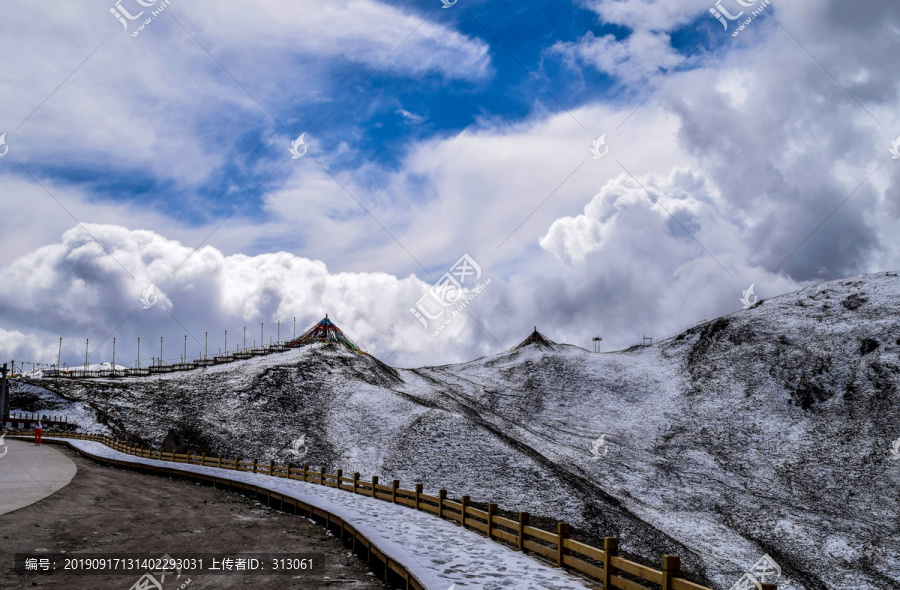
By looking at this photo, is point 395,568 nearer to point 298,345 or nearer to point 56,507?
point 56,507

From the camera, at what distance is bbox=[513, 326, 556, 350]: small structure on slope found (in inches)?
4774

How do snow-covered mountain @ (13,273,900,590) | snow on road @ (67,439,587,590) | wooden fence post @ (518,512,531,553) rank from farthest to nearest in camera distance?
snow-covered mountain @ (13,273,900,590), wooden fence post @ (518,512,531,553), snow on road @ (67,439,587,590)

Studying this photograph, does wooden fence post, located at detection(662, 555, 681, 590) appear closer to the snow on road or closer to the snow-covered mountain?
the snow on road

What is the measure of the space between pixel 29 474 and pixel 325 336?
84.8 metres

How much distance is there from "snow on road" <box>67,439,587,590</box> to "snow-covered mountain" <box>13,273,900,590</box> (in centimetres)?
2462

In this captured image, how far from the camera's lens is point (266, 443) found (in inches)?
2402

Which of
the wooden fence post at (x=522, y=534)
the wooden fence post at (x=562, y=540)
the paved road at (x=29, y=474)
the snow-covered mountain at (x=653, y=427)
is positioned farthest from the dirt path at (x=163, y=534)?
the snow-covered mountain at (x=653, y=427)

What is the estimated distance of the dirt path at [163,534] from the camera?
13.6 metres

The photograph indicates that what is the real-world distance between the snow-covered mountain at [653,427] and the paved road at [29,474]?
67.5 ft

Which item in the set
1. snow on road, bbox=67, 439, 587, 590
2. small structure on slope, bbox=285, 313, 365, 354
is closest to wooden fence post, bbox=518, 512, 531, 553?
snow on road, bbox=67, 439, 587, 590

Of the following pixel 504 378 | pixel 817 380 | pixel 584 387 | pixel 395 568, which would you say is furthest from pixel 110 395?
pixel 817 380

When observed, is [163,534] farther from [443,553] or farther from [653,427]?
[653,427]

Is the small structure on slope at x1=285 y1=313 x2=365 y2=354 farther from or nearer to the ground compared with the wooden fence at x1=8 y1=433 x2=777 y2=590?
farther from the ground

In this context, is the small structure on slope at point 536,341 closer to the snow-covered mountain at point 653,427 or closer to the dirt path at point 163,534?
the snow-covered mountain at point 653,427
